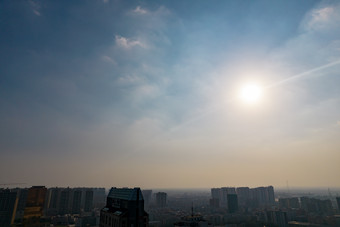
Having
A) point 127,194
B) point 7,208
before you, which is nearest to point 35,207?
point 7,208

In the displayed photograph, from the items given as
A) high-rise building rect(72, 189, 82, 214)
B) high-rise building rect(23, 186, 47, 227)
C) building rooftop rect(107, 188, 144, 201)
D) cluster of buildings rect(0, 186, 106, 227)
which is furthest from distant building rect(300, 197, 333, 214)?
high-rise building rect(23, 186, 47, 227)

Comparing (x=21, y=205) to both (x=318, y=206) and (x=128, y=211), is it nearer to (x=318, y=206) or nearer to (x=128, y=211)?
(x=128, y=211)

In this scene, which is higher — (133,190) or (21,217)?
(133,190)

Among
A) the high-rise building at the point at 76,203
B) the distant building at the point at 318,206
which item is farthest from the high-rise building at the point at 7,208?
the distant building at the point at 318,206

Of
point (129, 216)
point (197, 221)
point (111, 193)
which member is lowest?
point (197, 221)

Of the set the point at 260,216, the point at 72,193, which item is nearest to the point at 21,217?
the point at 72,193

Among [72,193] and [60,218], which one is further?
[72,193]

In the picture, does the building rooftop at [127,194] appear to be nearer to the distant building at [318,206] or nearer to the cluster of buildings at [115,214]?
the cluster of buildings at [115,214]

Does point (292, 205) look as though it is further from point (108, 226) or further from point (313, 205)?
point (108, 226)
